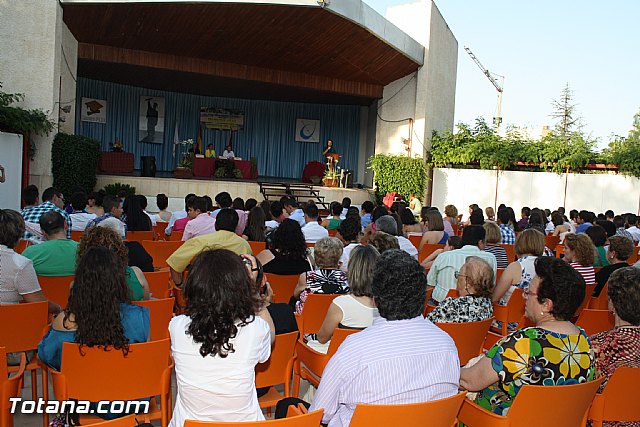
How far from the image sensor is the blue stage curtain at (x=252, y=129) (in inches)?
950

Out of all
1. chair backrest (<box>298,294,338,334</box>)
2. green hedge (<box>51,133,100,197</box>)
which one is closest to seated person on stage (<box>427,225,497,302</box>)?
chair backrest (<box>298,294,338,334</box>)

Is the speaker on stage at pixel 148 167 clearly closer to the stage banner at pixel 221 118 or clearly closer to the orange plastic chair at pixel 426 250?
the stage banner at pixel 221 118

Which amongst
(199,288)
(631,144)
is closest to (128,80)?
(631,144)

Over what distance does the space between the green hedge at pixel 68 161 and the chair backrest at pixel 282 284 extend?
33.7ft

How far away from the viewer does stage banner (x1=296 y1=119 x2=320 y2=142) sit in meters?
26.7

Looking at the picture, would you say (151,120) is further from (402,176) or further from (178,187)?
(402,176)

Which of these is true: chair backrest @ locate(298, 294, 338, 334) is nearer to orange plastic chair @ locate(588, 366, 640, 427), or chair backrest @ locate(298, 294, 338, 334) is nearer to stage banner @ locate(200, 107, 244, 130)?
orange plastic chair @ locate(588, 366, 640, 427)

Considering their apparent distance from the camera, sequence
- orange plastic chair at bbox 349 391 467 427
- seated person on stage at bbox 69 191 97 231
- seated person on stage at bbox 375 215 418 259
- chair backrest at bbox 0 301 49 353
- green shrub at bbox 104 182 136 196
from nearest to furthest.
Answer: orange plastic chair at bbox 349 391 467 427 → chair backrest at bbox 0 301 49 353 → seated person on stage at bbox 375 215 418 259 → seated person on stage at bbox 69 191 97 231 → green shrub at bbox 104 182 136 196

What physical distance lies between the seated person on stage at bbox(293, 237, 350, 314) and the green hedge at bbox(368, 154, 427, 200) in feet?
47.8

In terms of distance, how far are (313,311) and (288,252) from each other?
938mm

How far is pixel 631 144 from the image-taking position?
55.7 ft

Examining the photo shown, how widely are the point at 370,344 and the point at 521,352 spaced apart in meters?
0.69

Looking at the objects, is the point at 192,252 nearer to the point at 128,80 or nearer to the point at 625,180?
the point at 625,180

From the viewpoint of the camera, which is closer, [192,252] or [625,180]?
[192,252]
